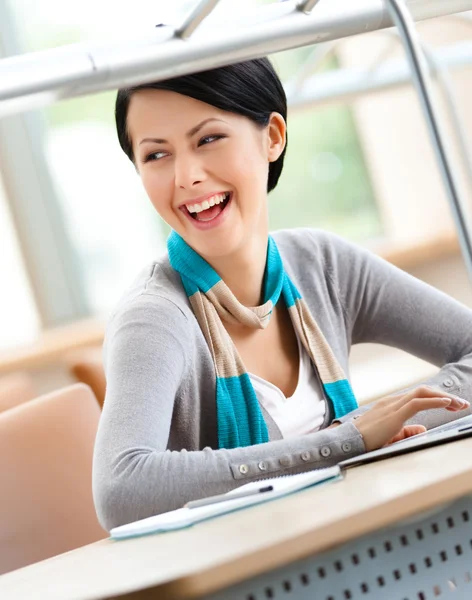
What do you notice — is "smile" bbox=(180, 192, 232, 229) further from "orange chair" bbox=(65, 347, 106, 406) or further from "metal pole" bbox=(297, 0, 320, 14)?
"orange chair" bbox=(65, 347, 106, 406)

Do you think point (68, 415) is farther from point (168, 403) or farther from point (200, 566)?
point (200, 566)

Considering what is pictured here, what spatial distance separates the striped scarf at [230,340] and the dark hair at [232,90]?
0.23 meters

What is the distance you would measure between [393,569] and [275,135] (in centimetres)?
93

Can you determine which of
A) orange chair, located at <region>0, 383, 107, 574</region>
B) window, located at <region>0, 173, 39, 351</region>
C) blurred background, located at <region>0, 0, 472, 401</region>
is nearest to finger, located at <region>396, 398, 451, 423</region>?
orange chair, located at <region>0, 383, 107, 574</region>

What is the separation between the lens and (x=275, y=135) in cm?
161

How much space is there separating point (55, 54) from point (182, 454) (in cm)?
51

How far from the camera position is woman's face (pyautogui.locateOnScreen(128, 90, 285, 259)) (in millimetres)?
1424

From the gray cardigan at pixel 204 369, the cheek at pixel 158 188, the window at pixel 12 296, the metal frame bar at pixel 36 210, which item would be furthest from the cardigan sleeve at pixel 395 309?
the metal frame bar at pixel 36 210

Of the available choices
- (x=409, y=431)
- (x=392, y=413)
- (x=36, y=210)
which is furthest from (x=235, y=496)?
(x=36, y=210)

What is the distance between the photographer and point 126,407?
4.00 feet

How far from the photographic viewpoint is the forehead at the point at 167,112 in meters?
1.41

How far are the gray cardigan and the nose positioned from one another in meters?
0.16

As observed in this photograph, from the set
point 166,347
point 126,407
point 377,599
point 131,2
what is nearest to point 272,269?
point 166,347

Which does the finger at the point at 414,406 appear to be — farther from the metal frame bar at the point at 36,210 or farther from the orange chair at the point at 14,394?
the metal frame bar at the point at 36,210
